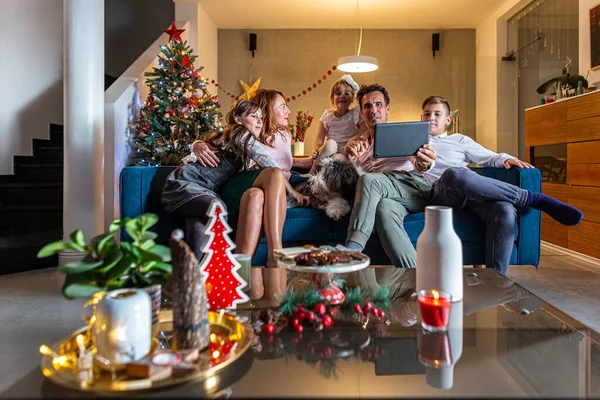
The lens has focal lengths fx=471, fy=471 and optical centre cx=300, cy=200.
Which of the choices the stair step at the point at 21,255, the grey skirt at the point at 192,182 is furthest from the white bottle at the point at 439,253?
the stair step at the point at 21,255

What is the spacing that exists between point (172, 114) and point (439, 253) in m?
3.12

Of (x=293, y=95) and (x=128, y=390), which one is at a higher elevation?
(x=293, y=95)

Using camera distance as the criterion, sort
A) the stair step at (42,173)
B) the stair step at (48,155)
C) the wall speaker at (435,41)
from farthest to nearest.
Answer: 1. the wall speaker at (435,41)
2. the stair step at (48,155)
3. the stair step at (42,173)

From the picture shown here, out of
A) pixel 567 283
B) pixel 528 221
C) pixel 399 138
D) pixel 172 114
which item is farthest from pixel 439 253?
pixel 172 114

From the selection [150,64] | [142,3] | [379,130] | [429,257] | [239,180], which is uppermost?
[142,3]

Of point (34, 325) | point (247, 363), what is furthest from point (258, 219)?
point (247, 363)

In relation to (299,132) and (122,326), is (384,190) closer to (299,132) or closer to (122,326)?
(122,326)

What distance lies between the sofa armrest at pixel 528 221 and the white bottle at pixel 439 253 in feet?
4.95

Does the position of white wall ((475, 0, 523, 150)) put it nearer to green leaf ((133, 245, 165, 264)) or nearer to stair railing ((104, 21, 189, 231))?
stair railing ((104, 21, 189, 231))

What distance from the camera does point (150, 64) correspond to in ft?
14.1

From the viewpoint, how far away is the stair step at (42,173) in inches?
165

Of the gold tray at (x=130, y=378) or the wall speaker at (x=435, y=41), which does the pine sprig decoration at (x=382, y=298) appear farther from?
the wall speaker at (x=435, y=41)

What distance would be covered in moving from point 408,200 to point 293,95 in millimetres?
4744

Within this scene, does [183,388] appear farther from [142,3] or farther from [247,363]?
[142,3]
